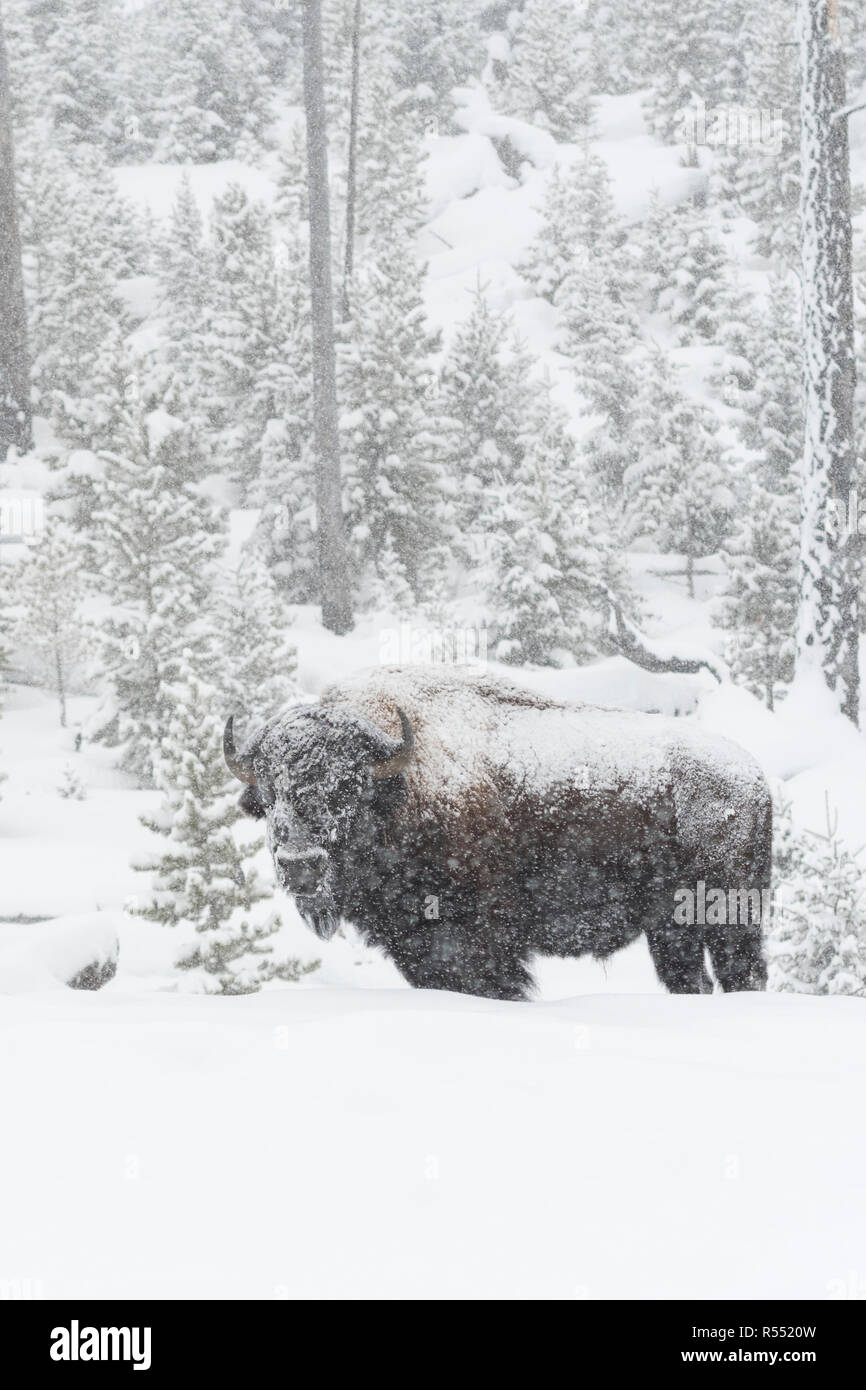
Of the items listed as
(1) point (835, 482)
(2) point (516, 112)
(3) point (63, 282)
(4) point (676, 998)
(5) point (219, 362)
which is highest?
(2) point (516, 112)

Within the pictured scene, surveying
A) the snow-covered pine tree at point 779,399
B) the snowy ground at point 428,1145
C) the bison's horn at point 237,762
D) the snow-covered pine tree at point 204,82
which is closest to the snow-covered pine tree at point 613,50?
the snow-covered pine tree at point 204,82

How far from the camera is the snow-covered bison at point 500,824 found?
4.69 m

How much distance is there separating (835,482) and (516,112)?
30769 mm

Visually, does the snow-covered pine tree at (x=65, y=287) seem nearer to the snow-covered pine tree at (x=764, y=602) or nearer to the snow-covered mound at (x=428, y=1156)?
the snow-covered pine tree at (x=764, y=602)

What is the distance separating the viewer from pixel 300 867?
442cm

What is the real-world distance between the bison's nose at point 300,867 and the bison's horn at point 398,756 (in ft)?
1.54

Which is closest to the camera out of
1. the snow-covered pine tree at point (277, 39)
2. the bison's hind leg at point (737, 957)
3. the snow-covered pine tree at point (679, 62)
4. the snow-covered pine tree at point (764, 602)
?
the bison's hind leg at point (737, 957)

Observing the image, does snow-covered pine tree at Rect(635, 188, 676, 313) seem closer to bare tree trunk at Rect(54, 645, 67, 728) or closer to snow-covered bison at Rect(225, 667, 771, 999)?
bare tree trunk at Rect(54, 645, 67, 728)

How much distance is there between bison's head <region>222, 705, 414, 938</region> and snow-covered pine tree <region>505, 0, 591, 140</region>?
1407 inches

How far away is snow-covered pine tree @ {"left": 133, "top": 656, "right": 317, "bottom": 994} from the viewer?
6.95 meters

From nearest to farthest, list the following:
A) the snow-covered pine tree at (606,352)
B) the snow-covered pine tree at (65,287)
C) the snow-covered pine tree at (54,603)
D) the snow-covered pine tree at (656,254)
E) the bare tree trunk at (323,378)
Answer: the snow-covered pine tree at (54,603), the bare tree trunk at (323,378), the snow-covered pine tree at (606,352), the snow-covered pine tree at (65,287), the snow-covered pine tree at (656,254)

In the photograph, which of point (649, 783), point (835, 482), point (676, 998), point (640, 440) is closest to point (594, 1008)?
point (676, 998)
